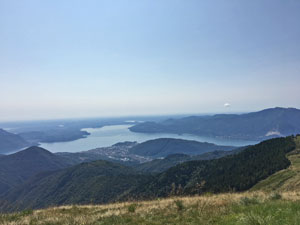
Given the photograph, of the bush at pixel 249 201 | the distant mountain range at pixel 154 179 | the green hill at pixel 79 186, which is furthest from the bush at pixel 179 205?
the green hill at pixel 79 186

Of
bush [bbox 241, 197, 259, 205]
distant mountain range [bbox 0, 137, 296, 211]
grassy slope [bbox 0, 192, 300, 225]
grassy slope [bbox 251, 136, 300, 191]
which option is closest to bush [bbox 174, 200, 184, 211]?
grassy slope [bbox 0, 192, 300, 225]

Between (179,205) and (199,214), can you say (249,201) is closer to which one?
(199,214)

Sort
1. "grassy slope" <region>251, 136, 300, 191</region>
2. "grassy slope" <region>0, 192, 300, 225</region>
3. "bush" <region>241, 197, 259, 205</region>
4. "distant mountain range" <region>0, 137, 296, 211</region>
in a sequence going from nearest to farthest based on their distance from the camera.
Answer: "grassy slope" <region>0, 192, 300, 225</region>
"bush" <region>241, 197, 259, 205</region>
"grassy slope" <region>251, 136, 300, 191</region>
"distant mountain range" <region>0, 137, 296, 211</region>

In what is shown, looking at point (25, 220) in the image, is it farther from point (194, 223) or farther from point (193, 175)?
point (193, 175)

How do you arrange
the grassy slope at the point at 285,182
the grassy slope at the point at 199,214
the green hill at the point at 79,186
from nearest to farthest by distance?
the grassy slope at the point at 199,214, the grassy slope at the point at 285,182, the green hill at the point at 79,186

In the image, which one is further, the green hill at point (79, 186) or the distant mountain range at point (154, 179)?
the green hill at point (79, 186)

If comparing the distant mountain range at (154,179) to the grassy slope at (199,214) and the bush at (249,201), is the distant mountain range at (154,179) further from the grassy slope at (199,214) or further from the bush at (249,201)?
the bush at (249,201)

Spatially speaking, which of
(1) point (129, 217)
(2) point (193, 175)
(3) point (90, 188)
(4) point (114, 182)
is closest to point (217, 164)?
(2) point (193, 175)

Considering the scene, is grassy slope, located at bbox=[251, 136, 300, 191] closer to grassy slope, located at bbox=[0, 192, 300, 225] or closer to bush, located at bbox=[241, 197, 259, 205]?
bush, located at bbox=[241, 197, 259, 205]

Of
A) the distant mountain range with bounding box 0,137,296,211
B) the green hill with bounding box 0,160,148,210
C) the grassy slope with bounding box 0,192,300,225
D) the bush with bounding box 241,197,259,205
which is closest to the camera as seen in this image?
the grassy slope with bounding box 0,192,300,225
